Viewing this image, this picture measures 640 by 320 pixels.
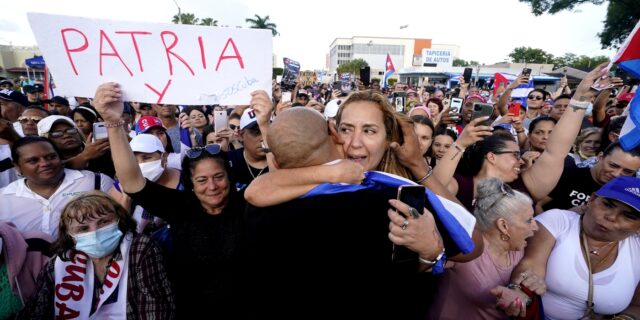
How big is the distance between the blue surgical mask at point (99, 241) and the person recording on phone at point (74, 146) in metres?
1.45

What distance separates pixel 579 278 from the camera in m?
2.02

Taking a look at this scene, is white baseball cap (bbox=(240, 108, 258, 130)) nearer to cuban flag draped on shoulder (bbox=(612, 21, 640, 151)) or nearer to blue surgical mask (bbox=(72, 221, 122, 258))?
blue surgical mask (bbox=(72, 221, 122, 258))

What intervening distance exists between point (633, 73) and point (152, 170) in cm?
421

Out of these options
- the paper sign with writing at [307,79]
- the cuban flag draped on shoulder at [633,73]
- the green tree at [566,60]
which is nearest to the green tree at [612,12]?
the paper sign with writing at [307,79]

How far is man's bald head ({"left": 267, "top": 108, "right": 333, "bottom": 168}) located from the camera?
47.1 inches

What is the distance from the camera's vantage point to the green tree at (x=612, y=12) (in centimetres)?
2175

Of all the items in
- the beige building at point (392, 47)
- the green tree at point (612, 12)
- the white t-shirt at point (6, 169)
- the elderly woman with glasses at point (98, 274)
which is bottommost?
the elderly woman with glasses at point (98, 274)

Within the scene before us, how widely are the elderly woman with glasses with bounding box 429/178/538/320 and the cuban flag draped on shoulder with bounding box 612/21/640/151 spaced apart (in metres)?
1.18

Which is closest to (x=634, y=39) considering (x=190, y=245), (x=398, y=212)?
(x=398, y=212)

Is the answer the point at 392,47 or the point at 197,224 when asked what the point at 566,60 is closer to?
the point at 392,47

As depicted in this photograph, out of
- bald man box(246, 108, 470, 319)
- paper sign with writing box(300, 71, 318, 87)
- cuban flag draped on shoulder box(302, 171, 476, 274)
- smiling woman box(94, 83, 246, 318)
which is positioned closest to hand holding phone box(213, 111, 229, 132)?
smiling woman box(94, 83, 246, 318)

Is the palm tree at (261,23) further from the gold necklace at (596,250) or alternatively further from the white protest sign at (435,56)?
the gold necklace at (596,250)

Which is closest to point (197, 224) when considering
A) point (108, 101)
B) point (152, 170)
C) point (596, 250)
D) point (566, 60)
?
point (108, 101)

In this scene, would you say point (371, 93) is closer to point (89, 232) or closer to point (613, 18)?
point (89, 232)
